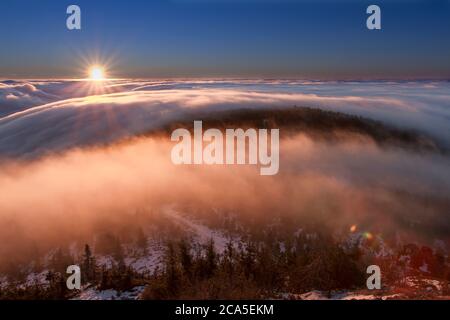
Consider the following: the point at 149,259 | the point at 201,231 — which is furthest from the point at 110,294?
the point at 201,231

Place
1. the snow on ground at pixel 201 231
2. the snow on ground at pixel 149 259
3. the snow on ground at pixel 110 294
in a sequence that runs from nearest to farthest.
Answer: the snow on ground at pixel 110 294 → the snow on ground at pixel 149 259 → the snow on ground at pixel 201 231

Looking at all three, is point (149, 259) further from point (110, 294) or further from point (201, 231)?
point (110, 294)

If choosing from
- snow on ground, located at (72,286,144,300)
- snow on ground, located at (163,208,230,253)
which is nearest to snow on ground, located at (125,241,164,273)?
snow on ground, located at (163,208,230,253)

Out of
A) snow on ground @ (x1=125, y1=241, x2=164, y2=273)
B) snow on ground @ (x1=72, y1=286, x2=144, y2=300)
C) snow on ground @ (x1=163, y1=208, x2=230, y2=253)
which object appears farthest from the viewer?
snow on ground @ (x1=163, y1=208, x2=230, y2=253)

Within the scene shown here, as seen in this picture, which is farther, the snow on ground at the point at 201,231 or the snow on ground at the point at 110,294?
the snow on ground at the point at 201,231

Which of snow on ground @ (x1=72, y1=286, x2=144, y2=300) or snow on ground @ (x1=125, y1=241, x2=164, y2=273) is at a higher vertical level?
snow on ground @ (x1=72, y1=286, x2=144, y2=300)

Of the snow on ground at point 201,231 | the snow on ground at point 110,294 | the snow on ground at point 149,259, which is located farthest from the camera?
the snow on ground at point 201,231

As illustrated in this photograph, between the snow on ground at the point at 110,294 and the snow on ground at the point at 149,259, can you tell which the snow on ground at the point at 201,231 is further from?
the snow on ground at the point at 110,294

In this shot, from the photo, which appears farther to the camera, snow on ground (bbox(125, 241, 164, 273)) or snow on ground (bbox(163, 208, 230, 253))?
snow on ground (bbox(163, 208, 230, 253))

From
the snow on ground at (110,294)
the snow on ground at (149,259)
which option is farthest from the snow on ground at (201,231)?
the snow on ground at (110,294)

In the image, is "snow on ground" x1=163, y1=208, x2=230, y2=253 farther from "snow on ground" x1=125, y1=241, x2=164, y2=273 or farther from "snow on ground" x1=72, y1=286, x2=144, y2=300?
"snow on ground" x1=72, y1=286, x2=144, y2=300

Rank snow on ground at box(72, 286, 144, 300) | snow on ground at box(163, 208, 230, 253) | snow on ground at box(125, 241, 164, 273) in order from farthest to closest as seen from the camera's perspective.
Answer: snow on ground at box(163, 208, 230, 253), snow on ground at box(125, 241, 164, 273), snow on ground at box(72, 286, 144, 300)
